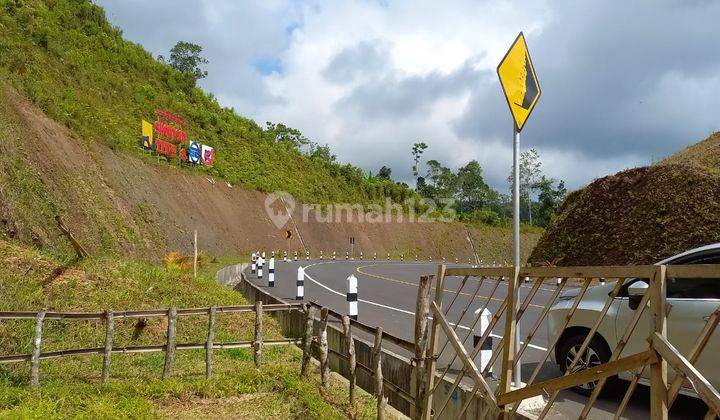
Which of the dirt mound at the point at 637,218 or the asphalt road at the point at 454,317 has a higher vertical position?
the dirt mound at the point at 637,218

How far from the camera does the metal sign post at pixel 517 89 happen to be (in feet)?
16.9

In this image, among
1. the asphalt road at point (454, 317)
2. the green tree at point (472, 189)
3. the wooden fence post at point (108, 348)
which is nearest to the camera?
the asphalt road at point (454, 317)

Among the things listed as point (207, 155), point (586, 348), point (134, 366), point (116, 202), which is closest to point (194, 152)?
point (207, 155)

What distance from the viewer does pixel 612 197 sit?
2247 centimetres

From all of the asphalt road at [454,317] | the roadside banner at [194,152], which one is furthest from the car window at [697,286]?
the roadside banner at [194,152]

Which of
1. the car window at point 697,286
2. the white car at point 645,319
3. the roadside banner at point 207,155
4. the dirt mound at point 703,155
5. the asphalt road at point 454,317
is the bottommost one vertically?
the asphalt road at point 454,317

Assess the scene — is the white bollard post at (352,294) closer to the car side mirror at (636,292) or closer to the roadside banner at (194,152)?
the car side mirror at (636,292)

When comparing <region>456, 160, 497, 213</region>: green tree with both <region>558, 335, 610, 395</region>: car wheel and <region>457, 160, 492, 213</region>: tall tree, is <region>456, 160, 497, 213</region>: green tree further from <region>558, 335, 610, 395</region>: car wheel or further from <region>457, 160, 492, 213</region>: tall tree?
<region>558, 335, 610, 395</region>: car wheel

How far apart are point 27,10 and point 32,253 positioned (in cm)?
3386

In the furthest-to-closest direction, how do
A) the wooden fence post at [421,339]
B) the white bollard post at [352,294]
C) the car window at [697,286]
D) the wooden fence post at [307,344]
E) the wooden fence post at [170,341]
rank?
1. the white bollard post at [352,294]
2. the wooden fence post at [307,344]
3. the wooden fence post at [170,341]
4. the wooden fence post at [421,339]
5. the car window at [697,286]

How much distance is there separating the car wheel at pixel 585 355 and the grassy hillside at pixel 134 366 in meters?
2.36

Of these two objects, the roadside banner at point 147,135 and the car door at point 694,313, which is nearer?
the car door at point 694,313

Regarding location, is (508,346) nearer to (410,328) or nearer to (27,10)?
(410,328)

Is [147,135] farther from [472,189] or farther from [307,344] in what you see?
[472,189]
